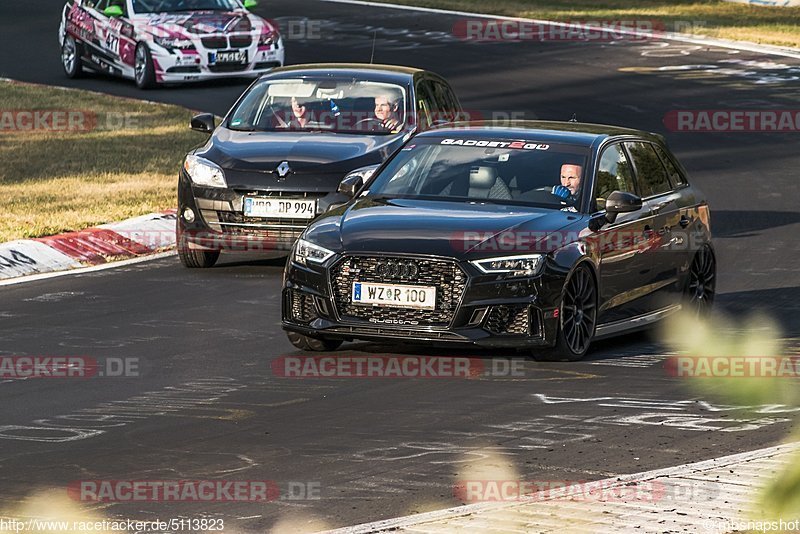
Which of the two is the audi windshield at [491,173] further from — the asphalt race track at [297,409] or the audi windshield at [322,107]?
the audi windshield at [322,107]

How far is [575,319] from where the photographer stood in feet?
32.4

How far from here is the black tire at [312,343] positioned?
1015 centimetres

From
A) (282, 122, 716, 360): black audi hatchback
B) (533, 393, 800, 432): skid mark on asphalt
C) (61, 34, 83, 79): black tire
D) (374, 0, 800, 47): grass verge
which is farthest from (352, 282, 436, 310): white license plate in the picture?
(374, 0, 800, 47): grass verge

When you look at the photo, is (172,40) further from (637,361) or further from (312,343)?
(637,361)

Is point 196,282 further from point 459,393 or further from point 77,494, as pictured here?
point 77,494

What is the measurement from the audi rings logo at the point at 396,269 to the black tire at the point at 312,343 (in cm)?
77

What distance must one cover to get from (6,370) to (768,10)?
31.8m

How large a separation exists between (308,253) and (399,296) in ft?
2.25

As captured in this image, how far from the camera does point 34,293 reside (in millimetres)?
12844
